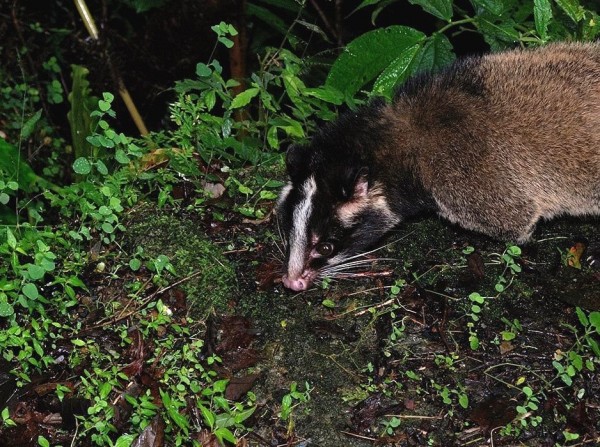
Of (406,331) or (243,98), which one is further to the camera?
(243,98)

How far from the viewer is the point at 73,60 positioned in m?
8.38

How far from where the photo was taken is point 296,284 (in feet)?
15.6

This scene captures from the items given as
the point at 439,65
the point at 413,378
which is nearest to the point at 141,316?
the point at 413,378

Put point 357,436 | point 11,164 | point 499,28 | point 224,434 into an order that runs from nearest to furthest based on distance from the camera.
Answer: point 224,434, point 357,436, point 499,28, point 11,164

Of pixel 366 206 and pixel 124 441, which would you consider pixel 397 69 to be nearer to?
pixel 366 206

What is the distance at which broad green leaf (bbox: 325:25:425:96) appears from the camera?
507 cm

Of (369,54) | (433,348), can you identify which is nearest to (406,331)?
(433,348)

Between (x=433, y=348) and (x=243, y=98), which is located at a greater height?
(x=243, y=98)

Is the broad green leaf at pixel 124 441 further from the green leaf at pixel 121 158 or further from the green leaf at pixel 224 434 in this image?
the green leaf at pixel 121 158

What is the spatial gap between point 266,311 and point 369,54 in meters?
1.76

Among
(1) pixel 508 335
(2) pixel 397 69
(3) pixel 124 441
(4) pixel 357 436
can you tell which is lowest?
(4) pixel 357 436

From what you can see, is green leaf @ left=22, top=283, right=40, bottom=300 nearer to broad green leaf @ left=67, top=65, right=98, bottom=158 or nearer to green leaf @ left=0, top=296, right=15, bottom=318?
green leaf @ left=0, top=296, right=15, bottom=318

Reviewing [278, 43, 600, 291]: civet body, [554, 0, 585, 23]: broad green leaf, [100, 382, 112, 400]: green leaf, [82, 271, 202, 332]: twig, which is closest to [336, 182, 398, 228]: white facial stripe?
[278, 43, 600, 291]: civet body

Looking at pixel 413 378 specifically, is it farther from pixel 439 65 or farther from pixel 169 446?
pixel 439 65
